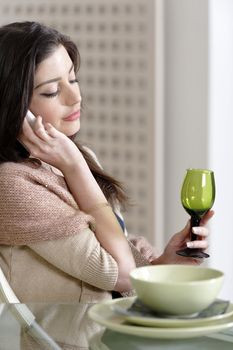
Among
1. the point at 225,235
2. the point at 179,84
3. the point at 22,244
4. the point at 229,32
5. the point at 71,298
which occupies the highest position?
the point at 229,32

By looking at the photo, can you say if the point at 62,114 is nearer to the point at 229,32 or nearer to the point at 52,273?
the point at 52,273

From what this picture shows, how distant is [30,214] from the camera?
2033 millimetres

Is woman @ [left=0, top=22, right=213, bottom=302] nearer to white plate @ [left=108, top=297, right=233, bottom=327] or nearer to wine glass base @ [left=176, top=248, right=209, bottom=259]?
wine glass base @ [left=176, top=248, right=209, bottom=259]

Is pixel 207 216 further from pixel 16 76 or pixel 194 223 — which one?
pixel 16 76

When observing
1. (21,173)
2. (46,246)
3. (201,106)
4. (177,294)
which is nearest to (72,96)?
(21,173)

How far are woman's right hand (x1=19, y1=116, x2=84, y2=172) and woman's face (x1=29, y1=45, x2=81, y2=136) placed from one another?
0.08m

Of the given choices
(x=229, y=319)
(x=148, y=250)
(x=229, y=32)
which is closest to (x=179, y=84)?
(x=229, y=32)

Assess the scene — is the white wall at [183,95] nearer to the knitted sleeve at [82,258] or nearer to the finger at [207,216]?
the finger at [207,216]

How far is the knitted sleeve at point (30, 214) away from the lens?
2.01 metres

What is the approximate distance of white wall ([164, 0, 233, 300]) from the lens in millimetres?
3570

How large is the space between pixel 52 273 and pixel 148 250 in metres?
0.46

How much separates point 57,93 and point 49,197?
1.02 feet

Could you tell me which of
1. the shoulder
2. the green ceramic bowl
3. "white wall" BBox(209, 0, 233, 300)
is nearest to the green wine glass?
the shoulder

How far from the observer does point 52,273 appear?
206cm
